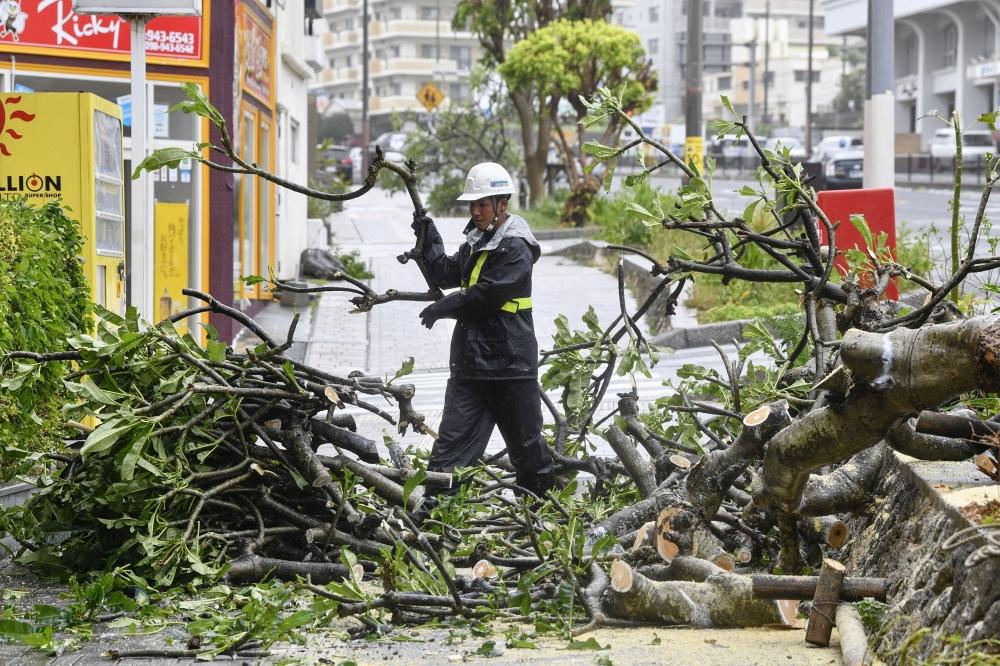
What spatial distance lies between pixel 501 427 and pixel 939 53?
223 ft

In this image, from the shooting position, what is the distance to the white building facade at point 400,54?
110688 millimetres

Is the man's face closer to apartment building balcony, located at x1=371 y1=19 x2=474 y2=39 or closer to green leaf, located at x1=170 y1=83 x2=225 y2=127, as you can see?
green leaf, located at x1=170 y1=83 x2=225 y2=127

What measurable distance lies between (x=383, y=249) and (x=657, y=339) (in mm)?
12690

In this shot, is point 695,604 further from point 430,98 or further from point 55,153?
point 430,98

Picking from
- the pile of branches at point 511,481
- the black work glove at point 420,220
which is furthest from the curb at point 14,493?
the black work glove at point 420,220

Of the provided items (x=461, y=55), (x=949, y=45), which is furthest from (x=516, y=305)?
(x=461, y=55)

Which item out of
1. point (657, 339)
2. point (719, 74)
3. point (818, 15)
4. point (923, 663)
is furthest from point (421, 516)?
point (818, 15)

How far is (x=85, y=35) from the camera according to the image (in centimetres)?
1335

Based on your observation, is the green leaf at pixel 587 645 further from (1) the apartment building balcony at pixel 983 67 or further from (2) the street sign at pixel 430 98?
(1) the apartment building balcony at pixel 983 67

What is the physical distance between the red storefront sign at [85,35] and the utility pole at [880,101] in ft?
19.5

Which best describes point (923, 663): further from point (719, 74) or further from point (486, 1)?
point (719, 74)

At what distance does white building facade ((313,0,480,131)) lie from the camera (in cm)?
11069

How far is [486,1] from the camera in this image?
3291cm

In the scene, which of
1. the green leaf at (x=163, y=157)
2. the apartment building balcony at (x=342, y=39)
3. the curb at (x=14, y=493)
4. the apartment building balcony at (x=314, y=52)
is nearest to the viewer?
the green leaf at (x=163, y=157)
